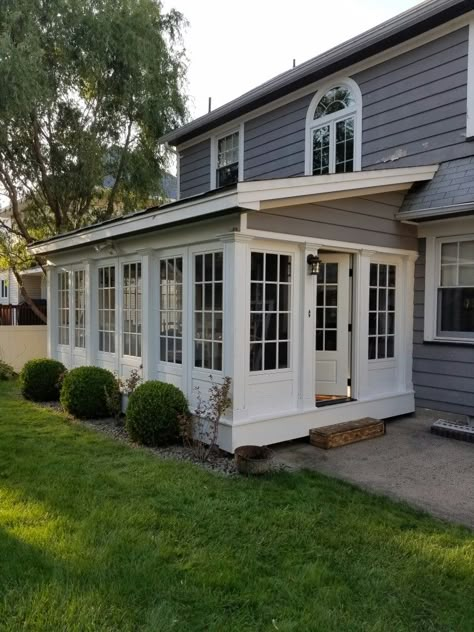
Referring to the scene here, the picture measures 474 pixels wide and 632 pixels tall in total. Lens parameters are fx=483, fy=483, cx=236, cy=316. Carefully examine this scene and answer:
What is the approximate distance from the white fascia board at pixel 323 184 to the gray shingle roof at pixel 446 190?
0.48ft

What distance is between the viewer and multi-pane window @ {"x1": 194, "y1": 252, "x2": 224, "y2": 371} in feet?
Result: 17.3

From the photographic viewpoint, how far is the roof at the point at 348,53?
6098 millimetres

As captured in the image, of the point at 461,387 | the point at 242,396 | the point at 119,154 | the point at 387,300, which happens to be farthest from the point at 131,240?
the point at 119,154

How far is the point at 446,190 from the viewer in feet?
19.9

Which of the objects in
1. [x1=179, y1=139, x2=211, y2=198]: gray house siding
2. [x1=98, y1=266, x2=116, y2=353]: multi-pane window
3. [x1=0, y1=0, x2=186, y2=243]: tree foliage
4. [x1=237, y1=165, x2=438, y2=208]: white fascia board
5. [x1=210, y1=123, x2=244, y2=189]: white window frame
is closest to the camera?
[x1=237, y1=165, x2=438, y2=208]: white fascia board

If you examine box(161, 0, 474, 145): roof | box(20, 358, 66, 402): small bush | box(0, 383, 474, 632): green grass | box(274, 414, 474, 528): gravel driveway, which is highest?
box(161, 0, 474, 145): roof

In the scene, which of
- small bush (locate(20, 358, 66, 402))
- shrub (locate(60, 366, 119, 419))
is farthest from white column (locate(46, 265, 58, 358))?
shrub (locate(60, 366, 119, 419))

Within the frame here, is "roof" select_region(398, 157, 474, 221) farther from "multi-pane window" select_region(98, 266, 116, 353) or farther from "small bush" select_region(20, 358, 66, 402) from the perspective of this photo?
"small bush" select_region(20, 358, 66, 402)

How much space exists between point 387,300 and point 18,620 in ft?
18.2

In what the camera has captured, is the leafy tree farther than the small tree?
Yes

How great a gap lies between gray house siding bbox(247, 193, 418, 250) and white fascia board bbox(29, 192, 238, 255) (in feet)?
1.26

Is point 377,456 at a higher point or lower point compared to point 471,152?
lower

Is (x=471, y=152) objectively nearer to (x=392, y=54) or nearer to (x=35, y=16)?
(x=392, y=54)

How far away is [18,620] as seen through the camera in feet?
7.72
